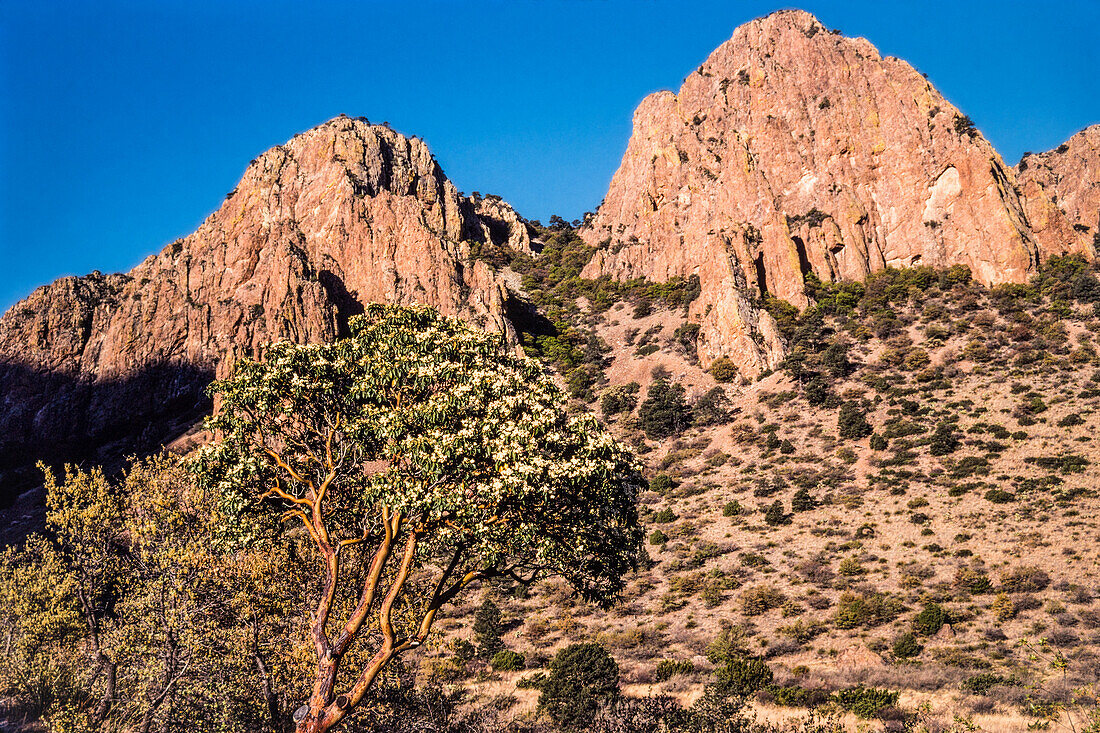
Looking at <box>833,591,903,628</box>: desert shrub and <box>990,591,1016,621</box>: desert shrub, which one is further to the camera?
<box>833,591,903,628</box>: desert shrub

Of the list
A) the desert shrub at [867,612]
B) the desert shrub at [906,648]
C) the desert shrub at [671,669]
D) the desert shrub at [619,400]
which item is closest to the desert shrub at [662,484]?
the desert shrub at [619,400]

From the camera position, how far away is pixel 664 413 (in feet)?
243

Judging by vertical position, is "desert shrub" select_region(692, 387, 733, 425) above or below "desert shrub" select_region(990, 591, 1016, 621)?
above

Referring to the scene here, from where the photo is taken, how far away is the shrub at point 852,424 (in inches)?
2389

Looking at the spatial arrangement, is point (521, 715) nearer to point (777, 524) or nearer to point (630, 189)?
point (777, 524)

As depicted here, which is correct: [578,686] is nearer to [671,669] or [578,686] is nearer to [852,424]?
[671,669]

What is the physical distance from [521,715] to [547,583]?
72.1 ft

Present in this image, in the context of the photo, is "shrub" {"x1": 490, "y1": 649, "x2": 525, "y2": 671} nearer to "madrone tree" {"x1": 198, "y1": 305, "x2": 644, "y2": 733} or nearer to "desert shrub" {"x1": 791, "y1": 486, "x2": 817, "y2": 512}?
"madrone tree" {"x1": 198, "y1": 305, "x2": 644, "y2": 733}

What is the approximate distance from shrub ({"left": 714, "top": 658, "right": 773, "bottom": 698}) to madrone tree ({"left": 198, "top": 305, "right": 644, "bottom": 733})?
11104mm

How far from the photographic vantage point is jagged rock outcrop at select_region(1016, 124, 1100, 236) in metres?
101

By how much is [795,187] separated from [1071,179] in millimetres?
60194

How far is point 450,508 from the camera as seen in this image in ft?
→ 38.3

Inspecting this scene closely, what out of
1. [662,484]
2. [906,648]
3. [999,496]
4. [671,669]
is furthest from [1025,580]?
[662,484]

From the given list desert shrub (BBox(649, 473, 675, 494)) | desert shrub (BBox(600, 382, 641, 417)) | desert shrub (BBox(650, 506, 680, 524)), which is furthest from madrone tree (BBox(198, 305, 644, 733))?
desert shrub (BBox(600, 382, 641, 417))
